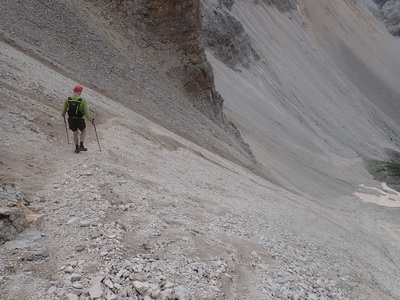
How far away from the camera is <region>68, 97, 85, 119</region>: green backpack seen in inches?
396

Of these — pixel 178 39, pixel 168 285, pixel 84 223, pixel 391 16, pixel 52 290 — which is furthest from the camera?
pixel 391 16

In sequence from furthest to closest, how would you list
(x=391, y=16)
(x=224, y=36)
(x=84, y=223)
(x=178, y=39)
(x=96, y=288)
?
1. (x=391, y=16)
2. (x=224, y=36)
3. (x=178, y=39)
4. (x=84, y=223)
5. (x=96, y=288)

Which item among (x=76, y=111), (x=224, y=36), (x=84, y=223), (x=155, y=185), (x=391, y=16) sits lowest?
(x=155, y=185)

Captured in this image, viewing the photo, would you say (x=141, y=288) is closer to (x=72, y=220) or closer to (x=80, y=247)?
(x=80, y=247)

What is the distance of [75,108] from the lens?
10.1 metres

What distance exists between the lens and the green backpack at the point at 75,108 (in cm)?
1007

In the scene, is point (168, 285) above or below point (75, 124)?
above

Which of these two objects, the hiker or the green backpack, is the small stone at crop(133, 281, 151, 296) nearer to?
the hiker

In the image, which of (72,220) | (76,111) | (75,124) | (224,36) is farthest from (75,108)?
(224,36)

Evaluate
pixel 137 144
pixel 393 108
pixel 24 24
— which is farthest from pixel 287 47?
pixel 137 144

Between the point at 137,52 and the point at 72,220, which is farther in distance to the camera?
the point at 137,52

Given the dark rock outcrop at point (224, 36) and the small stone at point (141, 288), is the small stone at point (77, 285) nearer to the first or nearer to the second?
the small stone at point (141, 288)

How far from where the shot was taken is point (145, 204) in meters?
8.59

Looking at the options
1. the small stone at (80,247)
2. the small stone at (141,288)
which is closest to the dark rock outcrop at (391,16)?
the small stone at (80,247)
